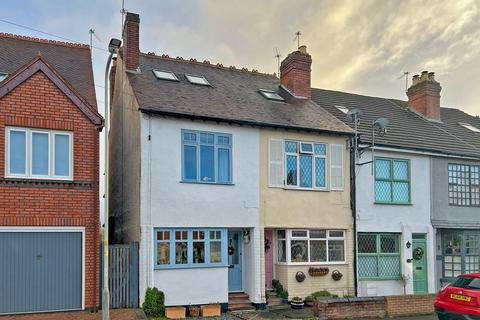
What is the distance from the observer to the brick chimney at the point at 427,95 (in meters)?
24.2

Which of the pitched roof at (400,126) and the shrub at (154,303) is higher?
the pitched roof at (400,126)

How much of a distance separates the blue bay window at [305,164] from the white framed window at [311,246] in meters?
1.69

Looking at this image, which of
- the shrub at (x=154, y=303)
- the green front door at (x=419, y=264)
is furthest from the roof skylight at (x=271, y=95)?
the shrub at (x=154, y=303)

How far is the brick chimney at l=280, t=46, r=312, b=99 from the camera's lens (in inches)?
821

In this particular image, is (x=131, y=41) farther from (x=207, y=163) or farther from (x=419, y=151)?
(x=419, y=151)

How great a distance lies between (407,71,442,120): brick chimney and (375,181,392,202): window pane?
670 cm

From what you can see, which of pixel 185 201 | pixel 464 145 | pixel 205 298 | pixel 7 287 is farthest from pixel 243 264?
pixel 464 145

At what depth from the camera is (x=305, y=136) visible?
17.8 metres

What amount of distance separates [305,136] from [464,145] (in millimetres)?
8408

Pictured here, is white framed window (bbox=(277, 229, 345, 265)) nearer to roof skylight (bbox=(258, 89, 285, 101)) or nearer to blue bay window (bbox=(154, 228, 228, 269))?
blue bay window (bbox=(154, 228, 228, 269))

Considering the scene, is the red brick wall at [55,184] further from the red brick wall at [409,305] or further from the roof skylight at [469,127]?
the roof skylight at [469,127]

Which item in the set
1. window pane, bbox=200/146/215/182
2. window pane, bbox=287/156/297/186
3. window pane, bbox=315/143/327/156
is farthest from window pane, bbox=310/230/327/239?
window pane, bbox=200/146/215/182

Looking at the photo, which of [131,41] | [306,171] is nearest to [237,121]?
[306,171]

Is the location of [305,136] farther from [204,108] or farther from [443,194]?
[443,194]
